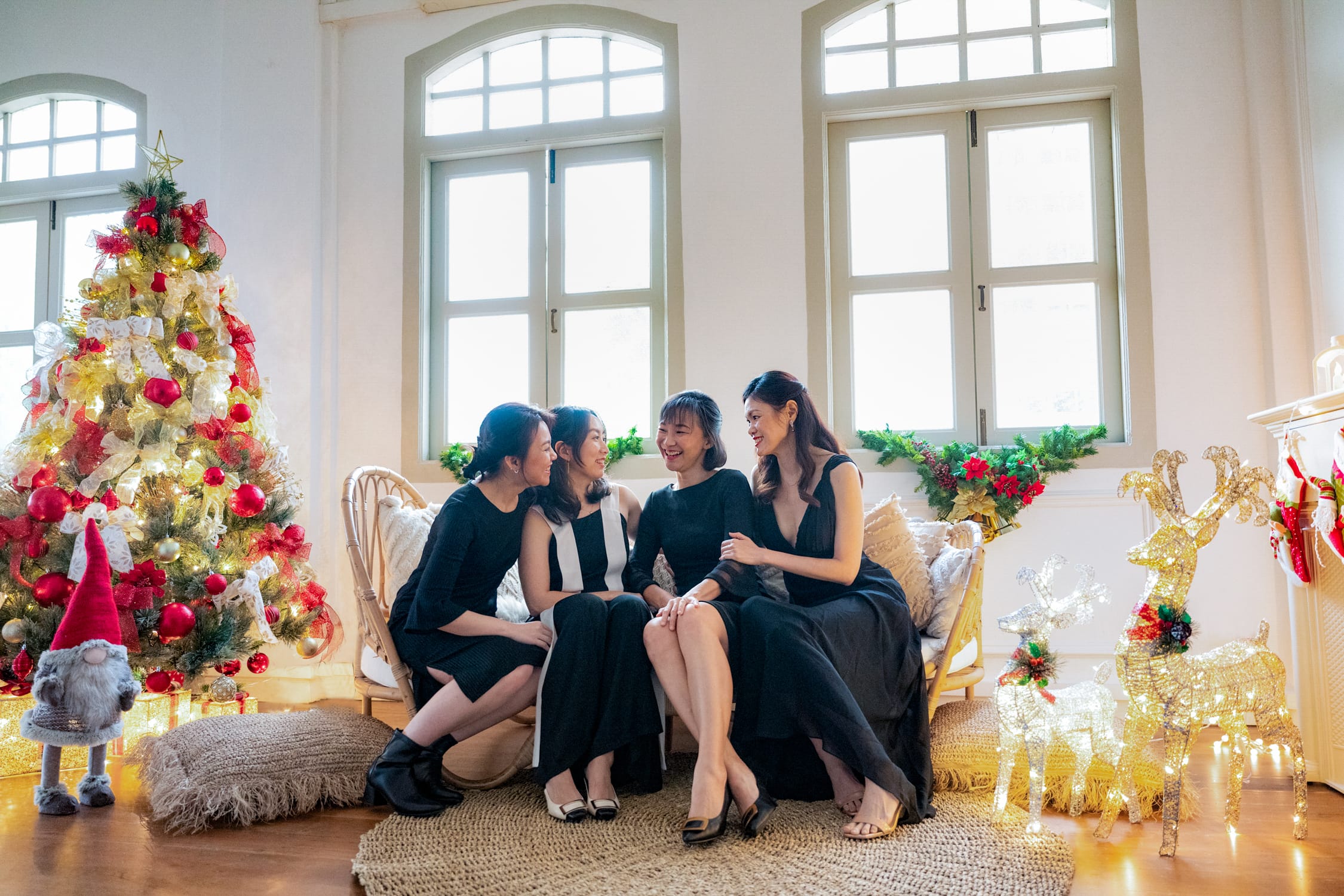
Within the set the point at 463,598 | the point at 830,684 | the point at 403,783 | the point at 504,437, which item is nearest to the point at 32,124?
the point at 504,437

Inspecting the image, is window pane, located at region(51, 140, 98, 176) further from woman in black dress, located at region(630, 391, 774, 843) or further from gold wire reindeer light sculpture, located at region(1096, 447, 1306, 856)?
gold wire reindeer light sculpture, located at region(1096, 447, 1306, 856)

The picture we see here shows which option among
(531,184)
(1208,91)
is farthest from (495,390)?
(1208,91)

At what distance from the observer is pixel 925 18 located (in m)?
4.12

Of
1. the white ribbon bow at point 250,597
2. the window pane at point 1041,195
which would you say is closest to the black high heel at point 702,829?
the white ribbon bow at point 250,597

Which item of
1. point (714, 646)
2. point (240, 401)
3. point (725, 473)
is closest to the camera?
point (714, 646)

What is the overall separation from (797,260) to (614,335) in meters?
0.90

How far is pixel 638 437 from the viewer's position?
413cm

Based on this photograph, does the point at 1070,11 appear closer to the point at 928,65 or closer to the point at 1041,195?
the point at 928,65

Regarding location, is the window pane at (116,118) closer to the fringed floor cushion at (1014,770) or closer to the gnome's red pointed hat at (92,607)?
the gnome's red pointed hat at (92,607)

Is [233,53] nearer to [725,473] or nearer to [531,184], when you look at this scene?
[531,184]

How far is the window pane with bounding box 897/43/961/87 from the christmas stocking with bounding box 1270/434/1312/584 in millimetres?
2234

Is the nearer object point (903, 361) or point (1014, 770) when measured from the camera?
point (1014, 770)

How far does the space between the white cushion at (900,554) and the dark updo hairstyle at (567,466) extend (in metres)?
0.82

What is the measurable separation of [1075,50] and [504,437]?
309 centimetres
